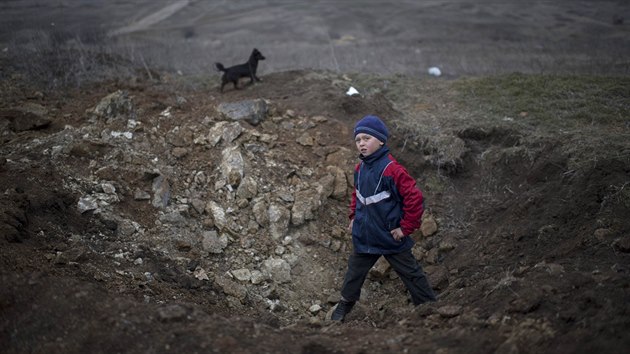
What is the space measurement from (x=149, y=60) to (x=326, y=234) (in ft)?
23.9

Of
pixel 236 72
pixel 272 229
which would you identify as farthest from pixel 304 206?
pixel 236 72

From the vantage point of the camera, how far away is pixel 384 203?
11.4ft

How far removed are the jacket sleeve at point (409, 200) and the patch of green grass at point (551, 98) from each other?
3774mm

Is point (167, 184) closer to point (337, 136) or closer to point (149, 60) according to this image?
point (337, 136)

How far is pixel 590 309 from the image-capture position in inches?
99.5

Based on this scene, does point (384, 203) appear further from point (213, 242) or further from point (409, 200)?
point (213, 242)

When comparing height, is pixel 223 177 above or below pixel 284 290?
above

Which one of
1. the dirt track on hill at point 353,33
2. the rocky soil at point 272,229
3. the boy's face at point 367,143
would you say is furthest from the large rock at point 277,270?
the dirt track on hill at point 353,33

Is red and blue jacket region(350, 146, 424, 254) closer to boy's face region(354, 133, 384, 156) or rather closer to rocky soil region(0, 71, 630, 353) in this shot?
boy's face region(354, 133, 384, 156)

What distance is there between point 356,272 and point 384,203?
63cm

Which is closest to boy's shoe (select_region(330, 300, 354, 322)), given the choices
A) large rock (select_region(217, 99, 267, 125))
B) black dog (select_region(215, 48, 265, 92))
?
large rock (select_region(217, 99, 267, 125))

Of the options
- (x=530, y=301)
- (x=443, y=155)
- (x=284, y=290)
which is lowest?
(x=284, y=290)

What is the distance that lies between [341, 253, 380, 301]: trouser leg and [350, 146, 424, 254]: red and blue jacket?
110 millimetres

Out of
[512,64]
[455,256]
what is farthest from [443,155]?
[512,64]
